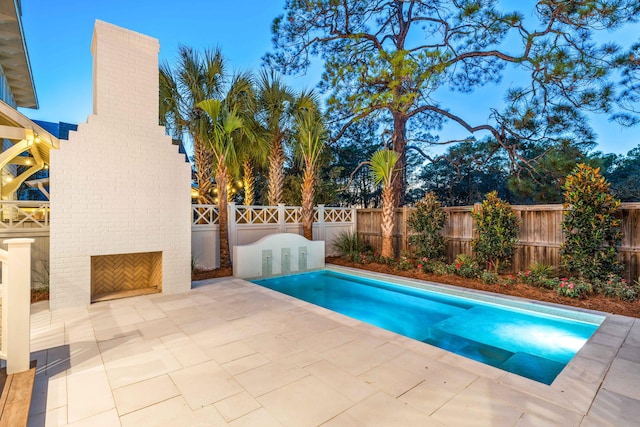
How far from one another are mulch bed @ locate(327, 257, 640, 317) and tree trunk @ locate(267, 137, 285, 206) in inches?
155

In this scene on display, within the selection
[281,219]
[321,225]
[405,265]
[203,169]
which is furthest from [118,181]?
[405,265]

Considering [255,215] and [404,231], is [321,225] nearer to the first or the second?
[255,215]

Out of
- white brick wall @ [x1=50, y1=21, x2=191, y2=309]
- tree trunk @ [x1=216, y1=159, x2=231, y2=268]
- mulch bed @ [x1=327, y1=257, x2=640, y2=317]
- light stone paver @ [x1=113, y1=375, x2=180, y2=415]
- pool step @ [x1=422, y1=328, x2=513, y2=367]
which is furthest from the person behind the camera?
tree trunk @ [x1=216, y1=159, x2=231, y2=268]

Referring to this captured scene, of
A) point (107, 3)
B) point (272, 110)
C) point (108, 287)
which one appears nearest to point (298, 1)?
point (272, 110)

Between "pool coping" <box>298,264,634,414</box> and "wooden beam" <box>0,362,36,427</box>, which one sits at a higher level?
"wooden beam" <box>0,362,36,427</box>

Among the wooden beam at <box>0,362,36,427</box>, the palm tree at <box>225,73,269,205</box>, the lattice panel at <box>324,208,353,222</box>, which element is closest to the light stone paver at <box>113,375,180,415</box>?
the wooden beam at <box>0,362,36,427</box>

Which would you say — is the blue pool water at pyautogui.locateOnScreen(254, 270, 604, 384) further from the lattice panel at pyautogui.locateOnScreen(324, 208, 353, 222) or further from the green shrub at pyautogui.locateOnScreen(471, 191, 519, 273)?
the lattice panel at pyautogui.locateOnScreen(324, 208, 353, 222)

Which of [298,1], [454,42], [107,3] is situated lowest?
[454,42]

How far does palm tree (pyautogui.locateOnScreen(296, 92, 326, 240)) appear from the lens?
32.7 ft

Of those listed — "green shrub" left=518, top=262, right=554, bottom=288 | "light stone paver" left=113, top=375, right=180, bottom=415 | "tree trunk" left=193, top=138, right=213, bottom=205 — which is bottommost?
"light stone paver" left=113, top=375, right=180, bottom=415

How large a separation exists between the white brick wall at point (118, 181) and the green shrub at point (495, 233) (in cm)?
699

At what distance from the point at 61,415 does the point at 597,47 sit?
12.5 metres

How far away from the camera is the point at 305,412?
2486 mm

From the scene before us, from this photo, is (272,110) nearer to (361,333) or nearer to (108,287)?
(108,287)
